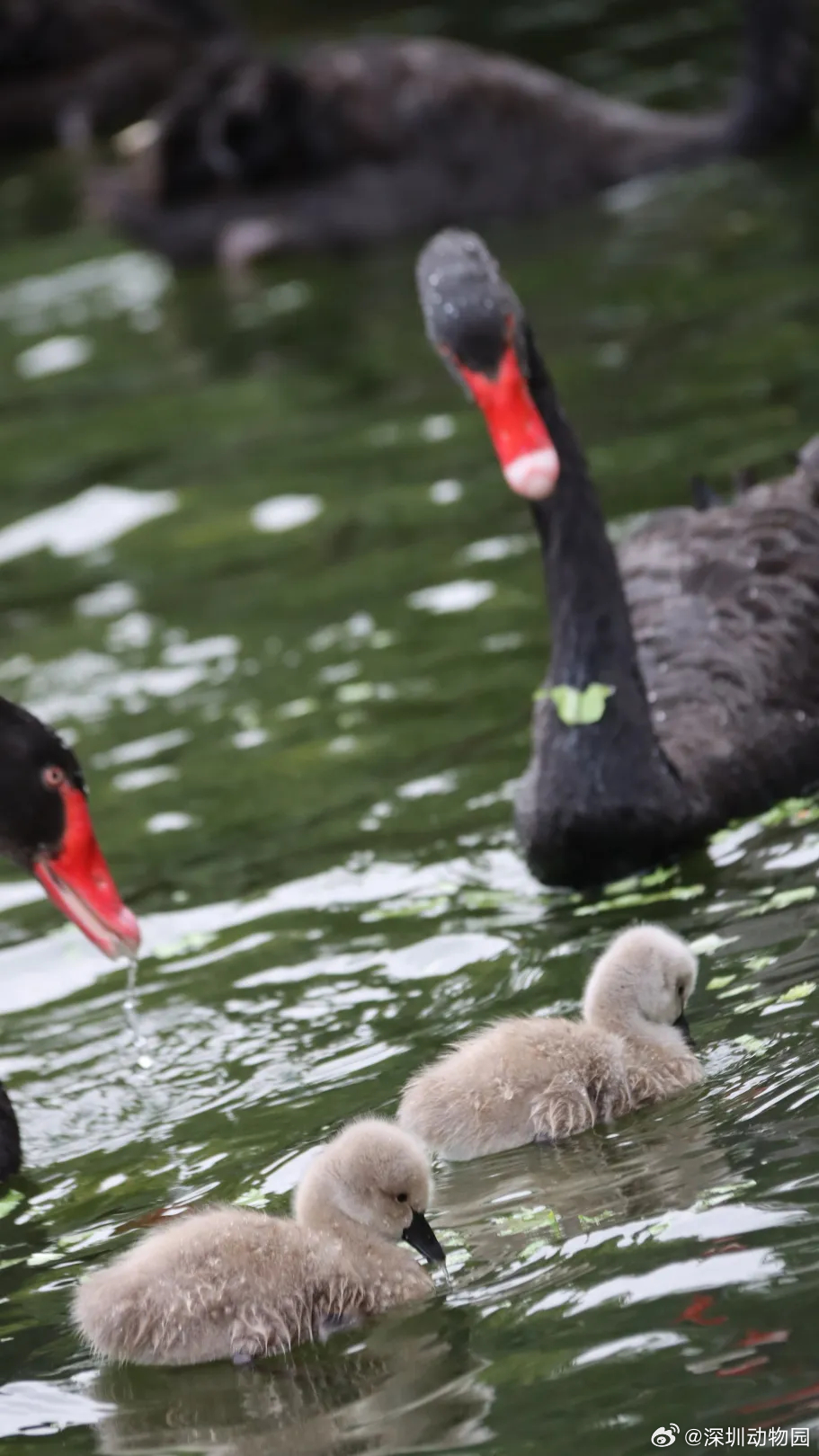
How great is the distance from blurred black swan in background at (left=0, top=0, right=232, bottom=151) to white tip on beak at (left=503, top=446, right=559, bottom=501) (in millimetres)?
11444

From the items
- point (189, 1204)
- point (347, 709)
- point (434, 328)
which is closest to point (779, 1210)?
point (189, 1204)

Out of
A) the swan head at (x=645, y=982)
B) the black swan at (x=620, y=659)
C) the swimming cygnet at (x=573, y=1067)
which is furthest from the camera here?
the black swan at (x=620, y=659)

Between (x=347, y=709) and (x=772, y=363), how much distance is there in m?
2.76

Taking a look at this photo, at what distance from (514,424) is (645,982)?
5.13ft

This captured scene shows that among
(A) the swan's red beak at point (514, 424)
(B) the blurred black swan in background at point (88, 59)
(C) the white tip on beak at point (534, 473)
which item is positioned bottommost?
(B) the blurred black swan in background at point (88, 59)

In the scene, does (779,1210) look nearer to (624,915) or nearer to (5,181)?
(624,915)

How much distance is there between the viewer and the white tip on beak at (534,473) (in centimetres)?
566

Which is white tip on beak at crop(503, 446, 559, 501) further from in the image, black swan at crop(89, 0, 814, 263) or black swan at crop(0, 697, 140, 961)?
black swan at crop(89, 0, 814, 263)

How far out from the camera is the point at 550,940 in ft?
18.7

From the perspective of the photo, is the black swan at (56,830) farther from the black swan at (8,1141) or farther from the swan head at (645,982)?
the swan head at (645,982)

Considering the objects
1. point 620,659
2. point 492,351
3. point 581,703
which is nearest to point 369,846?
point 581,703

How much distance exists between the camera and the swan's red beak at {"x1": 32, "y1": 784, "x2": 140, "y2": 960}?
5.73 m

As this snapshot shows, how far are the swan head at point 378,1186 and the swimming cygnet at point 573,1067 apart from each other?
32 cm

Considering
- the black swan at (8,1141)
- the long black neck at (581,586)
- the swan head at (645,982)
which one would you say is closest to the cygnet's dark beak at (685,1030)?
the swan head at (645,982)
